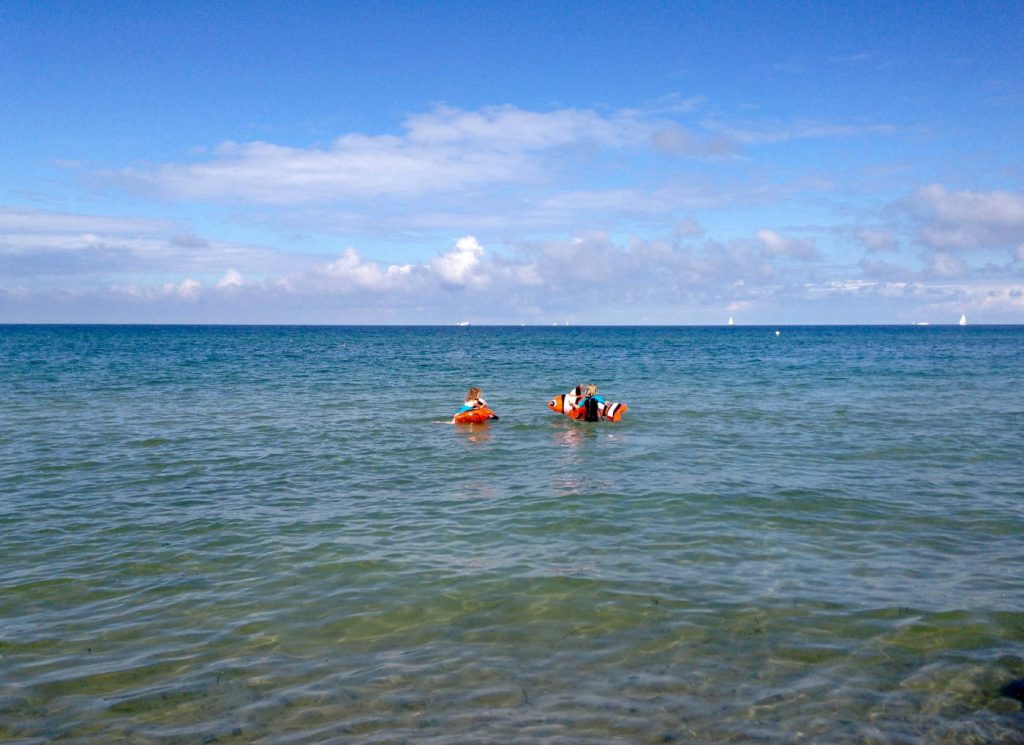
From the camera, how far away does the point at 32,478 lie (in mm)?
16781

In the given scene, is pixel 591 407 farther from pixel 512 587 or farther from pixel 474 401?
pixel 512 587

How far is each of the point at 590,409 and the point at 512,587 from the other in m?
15.6

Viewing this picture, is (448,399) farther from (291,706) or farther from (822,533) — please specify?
(291,706)

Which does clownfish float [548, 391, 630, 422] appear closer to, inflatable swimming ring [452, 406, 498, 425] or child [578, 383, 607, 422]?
child [578, 383, 607, 422]

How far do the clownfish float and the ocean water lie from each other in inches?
116

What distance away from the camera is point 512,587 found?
992 cm

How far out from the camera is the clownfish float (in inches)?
993

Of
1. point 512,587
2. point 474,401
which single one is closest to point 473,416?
point 474,401

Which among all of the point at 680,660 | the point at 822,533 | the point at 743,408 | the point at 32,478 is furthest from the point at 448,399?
the point at 680,660

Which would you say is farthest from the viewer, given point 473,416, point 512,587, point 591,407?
point 591,407

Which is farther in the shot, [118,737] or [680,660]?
[680,660]

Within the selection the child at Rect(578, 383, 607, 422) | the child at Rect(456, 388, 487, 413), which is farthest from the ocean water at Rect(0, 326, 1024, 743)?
the child at Rect(578, 383, 607, 422)

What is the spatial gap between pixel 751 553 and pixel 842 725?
4738 millimetres

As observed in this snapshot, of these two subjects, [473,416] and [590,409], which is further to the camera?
[590,409]
